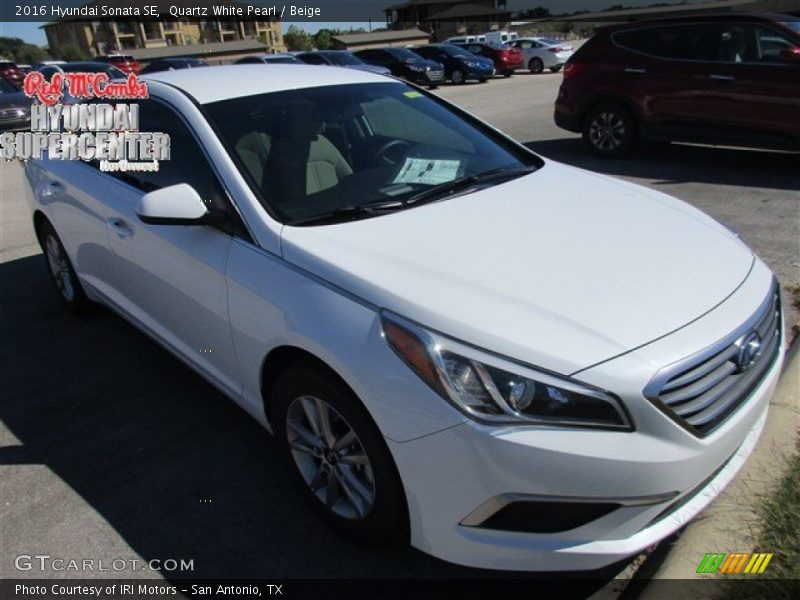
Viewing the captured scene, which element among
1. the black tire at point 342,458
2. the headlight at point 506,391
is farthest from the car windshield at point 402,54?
the headlight at point 506,391

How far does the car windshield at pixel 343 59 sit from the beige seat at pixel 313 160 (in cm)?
1849

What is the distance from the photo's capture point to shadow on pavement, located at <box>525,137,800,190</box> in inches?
278

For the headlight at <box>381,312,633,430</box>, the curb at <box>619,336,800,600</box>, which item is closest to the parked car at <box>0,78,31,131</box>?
the headlight at <box>381,312,633,430</box>

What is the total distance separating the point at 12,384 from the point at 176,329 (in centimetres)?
153

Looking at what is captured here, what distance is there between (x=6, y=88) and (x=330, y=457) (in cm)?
1760

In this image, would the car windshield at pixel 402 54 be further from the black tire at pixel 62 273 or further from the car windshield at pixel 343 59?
the black tire at pixel 62 273

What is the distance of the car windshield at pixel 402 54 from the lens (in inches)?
877

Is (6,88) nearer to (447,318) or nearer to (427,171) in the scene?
(427,171)

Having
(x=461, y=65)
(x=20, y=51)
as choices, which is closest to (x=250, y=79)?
(x=461, y=65)

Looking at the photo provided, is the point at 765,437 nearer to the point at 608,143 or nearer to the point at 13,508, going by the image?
the point at 13,508

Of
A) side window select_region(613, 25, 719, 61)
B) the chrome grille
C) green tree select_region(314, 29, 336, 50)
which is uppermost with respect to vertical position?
green tree select_region(314, 29, 336, 50)

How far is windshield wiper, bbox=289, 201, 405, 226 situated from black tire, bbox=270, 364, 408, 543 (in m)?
0.58

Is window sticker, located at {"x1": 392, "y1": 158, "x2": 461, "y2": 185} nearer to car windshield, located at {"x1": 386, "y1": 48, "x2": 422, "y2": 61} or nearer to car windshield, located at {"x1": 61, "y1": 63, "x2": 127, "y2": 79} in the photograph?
car windshield, located at {"x1": 61, "y1": 63, "x2": 127, "y2": 79}

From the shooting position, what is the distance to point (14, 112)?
48.0ft
